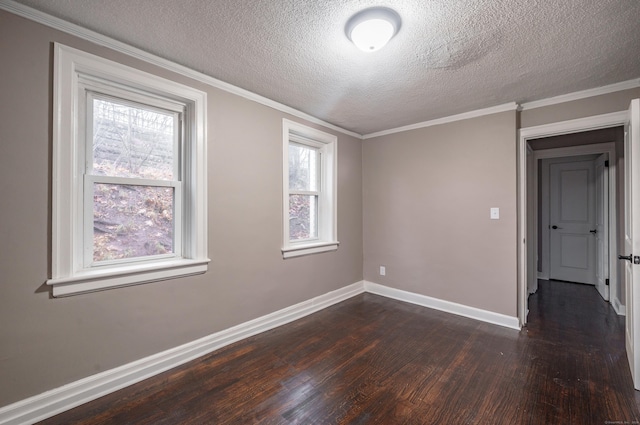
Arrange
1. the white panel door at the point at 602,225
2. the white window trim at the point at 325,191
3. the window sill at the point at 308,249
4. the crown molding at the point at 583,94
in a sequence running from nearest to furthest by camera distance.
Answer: the crown molding at the point at 583,94, the window sill at the point at 308,249, the white window trim at the point at 325,191, the white panel door at the point at 602,225

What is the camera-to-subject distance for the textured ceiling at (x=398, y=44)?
155cm

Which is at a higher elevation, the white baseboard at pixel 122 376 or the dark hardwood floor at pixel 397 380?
the white baseboard at pixel 122 376

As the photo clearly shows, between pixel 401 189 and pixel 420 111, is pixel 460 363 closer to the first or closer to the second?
pixel 401 189

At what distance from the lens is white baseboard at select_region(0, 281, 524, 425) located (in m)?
1.62

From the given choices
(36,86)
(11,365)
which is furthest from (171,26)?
(11,365)

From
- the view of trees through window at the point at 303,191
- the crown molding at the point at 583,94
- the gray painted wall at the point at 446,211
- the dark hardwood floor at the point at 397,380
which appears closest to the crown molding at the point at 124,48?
the view of trees through window at the point at 303,191

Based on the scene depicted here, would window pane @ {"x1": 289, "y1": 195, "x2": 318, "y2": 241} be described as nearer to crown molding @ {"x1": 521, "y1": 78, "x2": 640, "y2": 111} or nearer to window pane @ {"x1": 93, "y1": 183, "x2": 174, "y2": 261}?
window pane @ {"x1": 93, "y1": 183, "x2": 174, "y2": 261}

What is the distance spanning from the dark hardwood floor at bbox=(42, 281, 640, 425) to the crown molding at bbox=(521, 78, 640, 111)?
2.25 meters

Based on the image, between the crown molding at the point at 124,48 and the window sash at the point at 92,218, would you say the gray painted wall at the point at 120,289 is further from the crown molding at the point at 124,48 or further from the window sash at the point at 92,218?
the window sash at the point at 92,218

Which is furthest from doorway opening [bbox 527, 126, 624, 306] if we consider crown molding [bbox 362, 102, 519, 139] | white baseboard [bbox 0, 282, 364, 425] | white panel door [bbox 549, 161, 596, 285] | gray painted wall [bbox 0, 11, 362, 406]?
white baseboard [bbox 0, 282, 364, 425]

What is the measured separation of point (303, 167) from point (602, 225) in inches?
167

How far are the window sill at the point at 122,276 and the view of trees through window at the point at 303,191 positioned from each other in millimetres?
1295

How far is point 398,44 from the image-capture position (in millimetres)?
1869

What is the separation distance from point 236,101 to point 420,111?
6.47ft
